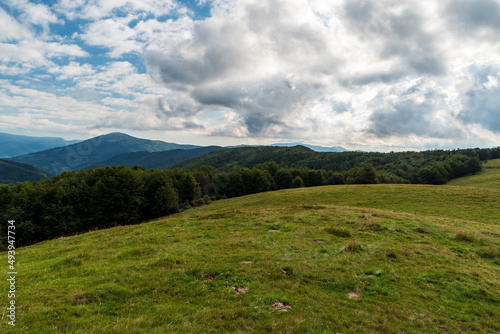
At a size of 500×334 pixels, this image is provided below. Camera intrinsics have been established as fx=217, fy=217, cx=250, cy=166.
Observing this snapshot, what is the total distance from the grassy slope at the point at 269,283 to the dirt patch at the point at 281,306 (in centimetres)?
14

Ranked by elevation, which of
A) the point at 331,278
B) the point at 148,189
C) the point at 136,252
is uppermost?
the point at 331,278

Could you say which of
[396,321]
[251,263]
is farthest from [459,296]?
[251,263]

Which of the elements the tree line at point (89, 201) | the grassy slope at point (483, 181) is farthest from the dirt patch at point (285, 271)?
the grassy slope at point (483, 181)

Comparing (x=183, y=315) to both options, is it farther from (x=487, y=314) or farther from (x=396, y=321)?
(x=487, y=314)

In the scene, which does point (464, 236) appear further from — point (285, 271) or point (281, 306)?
point (281, 306)

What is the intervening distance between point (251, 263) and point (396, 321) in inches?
253

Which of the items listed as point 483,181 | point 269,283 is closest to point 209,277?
point 269,283

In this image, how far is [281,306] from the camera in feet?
26.8

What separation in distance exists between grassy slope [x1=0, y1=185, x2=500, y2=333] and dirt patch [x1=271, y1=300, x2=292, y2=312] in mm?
145

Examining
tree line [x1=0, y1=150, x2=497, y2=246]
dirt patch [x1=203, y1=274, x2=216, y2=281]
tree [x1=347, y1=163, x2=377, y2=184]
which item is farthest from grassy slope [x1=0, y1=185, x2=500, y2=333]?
tree [x1=347, y1=163, x2=377, y2=184]

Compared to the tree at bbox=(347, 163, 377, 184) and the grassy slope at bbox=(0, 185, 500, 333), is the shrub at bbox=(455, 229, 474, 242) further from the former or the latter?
the tree at bbox=(347, 163, 377, 184)

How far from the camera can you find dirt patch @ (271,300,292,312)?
800cm

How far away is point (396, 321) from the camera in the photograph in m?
7.46

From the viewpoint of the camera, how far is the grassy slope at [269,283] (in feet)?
23.5
